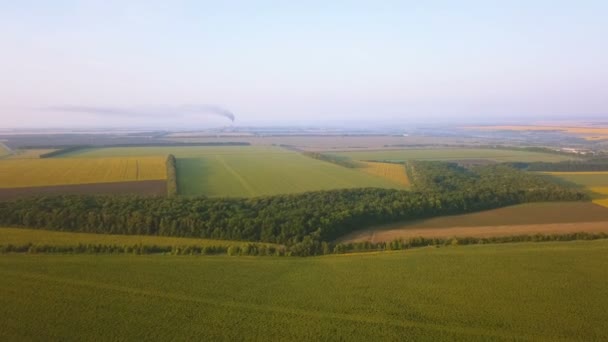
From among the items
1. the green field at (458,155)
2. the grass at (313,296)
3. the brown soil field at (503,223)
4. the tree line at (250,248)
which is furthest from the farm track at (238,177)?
the green field at (458,155)

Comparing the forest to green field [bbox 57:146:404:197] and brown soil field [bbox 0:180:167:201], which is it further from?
green field [bbox 57:146:404:197]

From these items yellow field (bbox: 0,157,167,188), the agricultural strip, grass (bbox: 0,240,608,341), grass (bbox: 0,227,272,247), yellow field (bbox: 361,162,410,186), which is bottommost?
the agricultural strip

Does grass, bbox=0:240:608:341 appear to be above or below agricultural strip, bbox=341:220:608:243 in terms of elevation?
above

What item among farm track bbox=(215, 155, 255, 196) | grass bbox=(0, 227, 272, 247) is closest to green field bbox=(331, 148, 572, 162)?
farm track bbox=(215, 155, 255, 196)

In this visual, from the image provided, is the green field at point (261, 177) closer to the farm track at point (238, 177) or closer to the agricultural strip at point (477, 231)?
the farm track at point (238, 177)

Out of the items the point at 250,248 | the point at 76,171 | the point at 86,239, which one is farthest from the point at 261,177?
the point at 250,248

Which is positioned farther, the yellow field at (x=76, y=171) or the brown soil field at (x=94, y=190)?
the yellow field at (x=76, y=171)

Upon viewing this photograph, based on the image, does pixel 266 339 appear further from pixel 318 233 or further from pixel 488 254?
pixel 488 254
